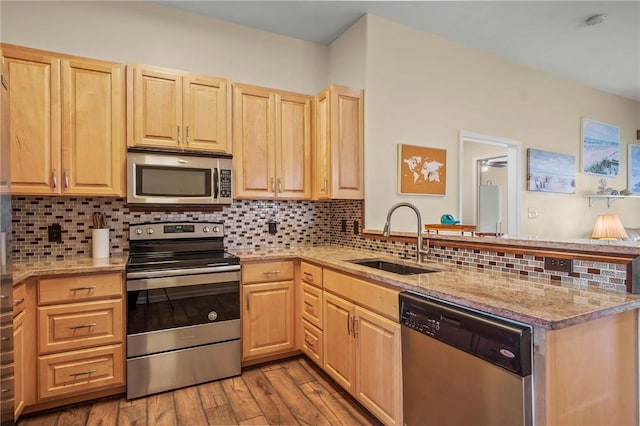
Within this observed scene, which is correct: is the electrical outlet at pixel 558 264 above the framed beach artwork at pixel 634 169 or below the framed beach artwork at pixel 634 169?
below

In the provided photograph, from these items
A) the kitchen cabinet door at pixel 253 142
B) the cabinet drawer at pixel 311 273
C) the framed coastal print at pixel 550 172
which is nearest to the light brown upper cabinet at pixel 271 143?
the kitchen cabinet door at pixel 253 142

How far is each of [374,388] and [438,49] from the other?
300 centimetres

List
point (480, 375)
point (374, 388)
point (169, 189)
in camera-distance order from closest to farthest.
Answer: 1. point (480, 375)
2. point (374, 388)
3. point (169, 189)

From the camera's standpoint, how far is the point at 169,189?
8.34 feet

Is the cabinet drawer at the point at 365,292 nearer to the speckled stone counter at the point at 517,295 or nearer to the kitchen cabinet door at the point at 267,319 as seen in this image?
the speckled stone counter at the point at 517,295

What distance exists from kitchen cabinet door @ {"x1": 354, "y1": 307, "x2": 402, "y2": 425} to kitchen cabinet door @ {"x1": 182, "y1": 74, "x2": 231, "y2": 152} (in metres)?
1.67

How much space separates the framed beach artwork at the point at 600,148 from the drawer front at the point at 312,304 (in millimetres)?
4149

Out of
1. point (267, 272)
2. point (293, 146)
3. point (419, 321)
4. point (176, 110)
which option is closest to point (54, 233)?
point (176, 110)

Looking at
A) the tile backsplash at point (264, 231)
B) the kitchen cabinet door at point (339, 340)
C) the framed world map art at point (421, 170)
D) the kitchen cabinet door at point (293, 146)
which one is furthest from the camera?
the framed world map art at point (421, 170)

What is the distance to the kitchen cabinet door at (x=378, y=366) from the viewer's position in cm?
172

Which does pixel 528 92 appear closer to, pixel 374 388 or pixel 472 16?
pixel 472 16

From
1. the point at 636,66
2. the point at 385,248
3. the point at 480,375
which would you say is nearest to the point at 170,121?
the point at 385,248

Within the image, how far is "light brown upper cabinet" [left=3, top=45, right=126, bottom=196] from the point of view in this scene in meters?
2.16

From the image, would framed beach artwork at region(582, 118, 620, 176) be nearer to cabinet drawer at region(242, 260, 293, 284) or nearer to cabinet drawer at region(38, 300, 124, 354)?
cabinet drawer at region(242, 260, 293, 284)
